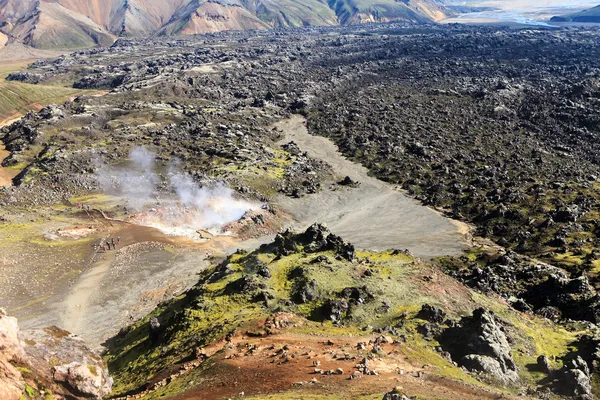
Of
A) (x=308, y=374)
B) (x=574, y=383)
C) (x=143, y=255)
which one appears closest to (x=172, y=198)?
(x=143, y=255)

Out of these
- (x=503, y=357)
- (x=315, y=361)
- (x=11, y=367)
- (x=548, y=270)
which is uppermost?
(x=11, y=367)

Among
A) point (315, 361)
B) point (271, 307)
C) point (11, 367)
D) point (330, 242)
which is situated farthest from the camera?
point (330, 242)

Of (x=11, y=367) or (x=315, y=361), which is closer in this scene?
(x=11, y=367)

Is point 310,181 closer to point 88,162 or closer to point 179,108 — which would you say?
point 88,162

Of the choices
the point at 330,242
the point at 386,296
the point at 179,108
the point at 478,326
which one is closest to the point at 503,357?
the point at 478,326

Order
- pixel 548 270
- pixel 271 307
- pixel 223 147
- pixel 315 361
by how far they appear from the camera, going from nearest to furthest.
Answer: pixel 315 361, pixel 271 307, pixel 548 270, pixel 223 147

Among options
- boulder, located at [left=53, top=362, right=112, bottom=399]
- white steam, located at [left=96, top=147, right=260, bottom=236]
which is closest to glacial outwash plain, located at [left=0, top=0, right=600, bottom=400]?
boulder, located at [left=53, top=362, right=112, bottom=399]
